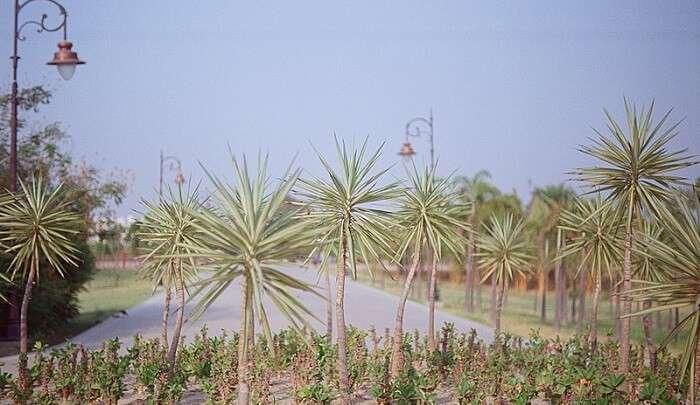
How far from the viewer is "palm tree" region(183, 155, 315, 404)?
7.41 meters

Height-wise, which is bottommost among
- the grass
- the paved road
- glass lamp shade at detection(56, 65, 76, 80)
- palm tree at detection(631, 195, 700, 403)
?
the grass

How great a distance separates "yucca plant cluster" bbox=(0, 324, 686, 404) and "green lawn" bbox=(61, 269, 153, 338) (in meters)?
2.98

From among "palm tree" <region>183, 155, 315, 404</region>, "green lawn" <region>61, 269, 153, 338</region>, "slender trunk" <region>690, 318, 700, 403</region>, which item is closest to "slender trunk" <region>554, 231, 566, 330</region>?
"green lawn" <region>61, 269, 153, 338</region>

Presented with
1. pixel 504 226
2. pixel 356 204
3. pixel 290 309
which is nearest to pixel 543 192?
pixel 504 226

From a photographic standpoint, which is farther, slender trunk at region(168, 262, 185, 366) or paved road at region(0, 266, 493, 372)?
paved road at region(0, 266, 493, 372)

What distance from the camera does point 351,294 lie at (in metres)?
38.3

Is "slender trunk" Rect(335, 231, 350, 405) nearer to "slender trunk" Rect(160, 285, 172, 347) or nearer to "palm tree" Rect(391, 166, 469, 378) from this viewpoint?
"palm tree" Rect(391, 166, 469, 378)

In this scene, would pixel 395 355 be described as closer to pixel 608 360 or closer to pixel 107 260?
pixel 608 360

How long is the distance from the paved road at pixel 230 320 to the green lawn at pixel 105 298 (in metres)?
0.48

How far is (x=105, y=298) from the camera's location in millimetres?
34344

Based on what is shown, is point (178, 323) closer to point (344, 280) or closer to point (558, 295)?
point (344, 280)

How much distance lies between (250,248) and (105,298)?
2880cm

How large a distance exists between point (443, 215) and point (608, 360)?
4117 mm

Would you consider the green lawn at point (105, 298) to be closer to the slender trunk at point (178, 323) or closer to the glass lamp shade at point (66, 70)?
the slender trunk at point (178, 323)
